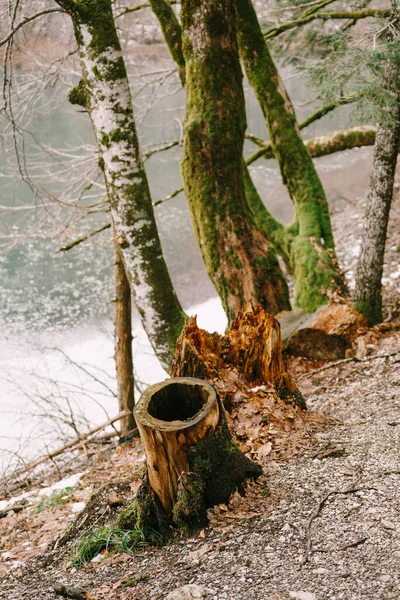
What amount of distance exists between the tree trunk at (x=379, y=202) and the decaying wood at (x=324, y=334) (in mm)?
549

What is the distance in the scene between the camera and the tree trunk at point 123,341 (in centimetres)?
677

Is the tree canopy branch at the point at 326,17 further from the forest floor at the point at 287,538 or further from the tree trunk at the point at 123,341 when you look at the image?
the forest floor at the point at 287,538

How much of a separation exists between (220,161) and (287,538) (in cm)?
433

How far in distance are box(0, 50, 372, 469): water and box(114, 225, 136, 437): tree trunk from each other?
2.53 ft

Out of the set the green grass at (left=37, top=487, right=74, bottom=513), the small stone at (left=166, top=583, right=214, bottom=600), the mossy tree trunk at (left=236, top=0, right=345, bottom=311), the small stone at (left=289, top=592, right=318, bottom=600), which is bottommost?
the green grass at (left=37, top=487, right=74, bottom=513)

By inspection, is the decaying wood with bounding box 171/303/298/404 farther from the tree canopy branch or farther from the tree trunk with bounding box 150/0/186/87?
the tree canopy branch

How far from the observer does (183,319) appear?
17.8 feet

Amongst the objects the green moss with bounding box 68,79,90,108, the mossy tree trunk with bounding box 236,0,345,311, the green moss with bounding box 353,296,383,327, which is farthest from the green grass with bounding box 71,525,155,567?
the mossy tree trunk with bounding box 236,0,345,311

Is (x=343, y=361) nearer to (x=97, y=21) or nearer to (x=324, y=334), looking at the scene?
(x=324, y=334)

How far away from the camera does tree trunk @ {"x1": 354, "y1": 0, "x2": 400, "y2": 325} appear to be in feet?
17.8

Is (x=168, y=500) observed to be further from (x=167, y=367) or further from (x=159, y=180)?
(x=159, y=180)

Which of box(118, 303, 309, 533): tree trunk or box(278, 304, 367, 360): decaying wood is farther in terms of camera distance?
box(278, 304, 367, 360): decaying wood

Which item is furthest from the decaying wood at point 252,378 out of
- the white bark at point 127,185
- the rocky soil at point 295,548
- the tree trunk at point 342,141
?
the tree trunk at point 342,141

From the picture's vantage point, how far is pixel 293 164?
7.58 m
